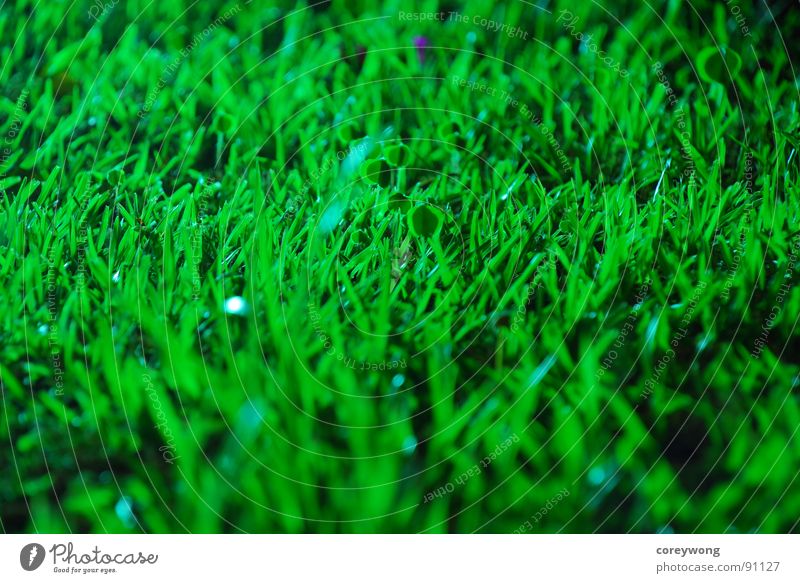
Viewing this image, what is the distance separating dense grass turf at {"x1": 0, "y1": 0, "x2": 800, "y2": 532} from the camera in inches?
24.2

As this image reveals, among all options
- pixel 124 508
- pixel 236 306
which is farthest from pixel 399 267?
pixel 124 508

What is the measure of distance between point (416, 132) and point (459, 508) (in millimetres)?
335

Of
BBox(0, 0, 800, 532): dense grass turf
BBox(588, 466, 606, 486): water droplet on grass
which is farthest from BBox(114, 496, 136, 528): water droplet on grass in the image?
BBox(588, 466, 606, 486): water droplet on grass

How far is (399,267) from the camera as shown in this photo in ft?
2.16

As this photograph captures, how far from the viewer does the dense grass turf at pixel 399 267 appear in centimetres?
61

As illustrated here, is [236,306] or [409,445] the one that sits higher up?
[236,306]

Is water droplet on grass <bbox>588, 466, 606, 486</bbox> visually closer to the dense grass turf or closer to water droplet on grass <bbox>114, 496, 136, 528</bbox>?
the dense grass turf

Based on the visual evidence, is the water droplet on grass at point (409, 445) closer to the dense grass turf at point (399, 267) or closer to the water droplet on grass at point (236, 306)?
the dense grass turf at point (399, 267)

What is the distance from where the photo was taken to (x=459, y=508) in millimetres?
610

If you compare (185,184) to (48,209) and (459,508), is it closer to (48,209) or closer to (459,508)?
(48,209)

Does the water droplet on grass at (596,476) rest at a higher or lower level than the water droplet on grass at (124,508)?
lower

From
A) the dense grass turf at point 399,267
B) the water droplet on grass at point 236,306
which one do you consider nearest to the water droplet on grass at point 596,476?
the dense grass turf at point 399,267
